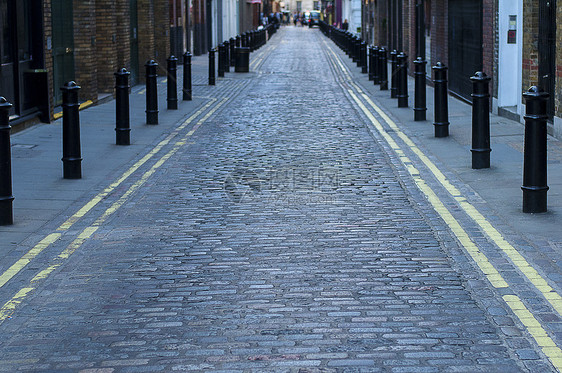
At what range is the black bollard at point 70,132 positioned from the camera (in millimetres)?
11328

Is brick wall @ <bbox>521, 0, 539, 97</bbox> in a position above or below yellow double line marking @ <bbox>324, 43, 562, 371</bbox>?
above

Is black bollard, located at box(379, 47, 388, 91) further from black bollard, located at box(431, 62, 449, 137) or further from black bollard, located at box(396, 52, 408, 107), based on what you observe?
black bollard, located at box(431, 62, 449, 137)

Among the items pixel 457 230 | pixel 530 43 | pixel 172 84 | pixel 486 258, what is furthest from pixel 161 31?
pixel 486 258

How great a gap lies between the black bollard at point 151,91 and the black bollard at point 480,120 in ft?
22.0

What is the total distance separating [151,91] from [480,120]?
6973 mm

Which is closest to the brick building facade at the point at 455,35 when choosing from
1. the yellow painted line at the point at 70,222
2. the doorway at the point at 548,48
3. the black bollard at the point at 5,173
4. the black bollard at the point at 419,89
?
the black bollard at the point at 419,89

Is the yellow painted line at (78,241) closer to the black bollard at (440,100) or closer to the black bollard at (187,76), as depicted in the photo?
the black bollard at (440,100)

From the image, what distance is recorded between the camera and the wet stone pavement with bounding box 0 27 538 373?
5.38 metres

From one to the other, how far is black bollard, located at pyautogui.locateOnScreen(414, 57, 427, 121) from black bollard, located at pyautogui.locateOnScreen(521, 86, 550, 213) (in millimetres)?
8112

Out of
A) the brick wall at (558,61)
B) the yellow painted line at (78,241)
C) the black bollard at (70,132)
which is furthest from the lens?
the brick wall at (558,61)

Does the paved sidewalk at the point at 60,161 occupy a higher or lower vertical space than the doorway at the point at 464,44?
lower

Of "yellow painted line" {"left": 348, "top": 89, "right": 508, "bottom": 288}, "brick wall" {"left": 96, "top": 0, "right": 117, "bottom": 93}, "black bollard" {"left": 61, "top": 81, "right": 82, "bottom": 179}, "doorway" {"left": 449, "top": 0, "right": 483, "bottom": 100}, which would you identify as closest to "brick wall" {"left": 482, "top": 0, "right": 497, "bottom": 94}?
"doorway" {"left": 449, "top": 0, "right": 483, "bottom": 100}

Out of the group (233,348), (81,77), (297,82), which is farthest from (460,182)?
(297,82)

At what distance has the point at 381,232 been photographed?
338 inches
